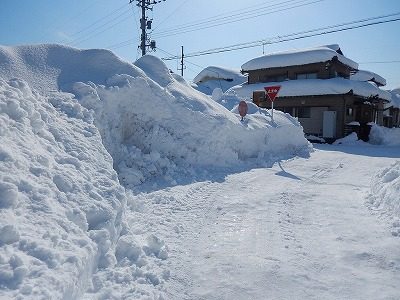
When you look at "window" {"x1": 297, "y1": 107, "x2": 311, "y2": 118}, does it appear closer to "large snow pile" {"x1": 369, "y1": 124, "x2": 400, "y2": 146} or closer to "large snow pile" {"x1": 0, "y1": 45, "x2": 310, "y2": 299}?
"large snow pile" {"x1": 369, "y1": 124, "x2": 400, "y2": 146}

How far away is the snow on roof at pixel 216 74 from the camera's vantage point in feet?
125

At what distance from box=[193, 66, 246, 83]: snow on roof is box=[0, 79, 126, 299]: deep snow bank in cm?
3409

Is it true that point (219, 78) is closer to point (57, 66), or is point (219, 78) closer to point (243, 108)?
point (243, 108)

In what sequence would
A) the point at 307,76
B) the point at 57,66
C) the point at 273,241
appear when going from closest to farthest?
the point at 273,241 → the point at 57,66 → the point at 307,76

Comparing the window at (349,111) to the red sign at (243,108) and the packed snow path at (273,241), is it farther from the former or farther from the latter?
the packed snow path at (273,241)

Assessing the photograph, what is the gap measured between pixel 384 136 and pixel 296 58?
7.48 meters

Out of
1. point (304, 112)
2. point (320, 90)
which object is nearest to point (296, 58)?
point (320, 90)

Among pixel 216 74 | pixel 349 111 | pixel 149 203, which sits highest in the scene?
pixel 216 74

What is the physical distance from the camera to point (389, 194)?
5555 mm

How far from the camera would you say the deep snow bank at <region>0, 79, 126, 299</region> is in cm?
247

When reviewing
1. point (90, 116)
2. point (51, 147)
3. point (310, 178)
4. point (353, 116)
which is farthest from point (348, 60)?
point (51, 147)

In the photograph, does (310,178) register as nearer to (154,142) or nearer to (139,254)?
(154,142)

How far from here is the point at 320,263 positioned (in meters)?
3.77

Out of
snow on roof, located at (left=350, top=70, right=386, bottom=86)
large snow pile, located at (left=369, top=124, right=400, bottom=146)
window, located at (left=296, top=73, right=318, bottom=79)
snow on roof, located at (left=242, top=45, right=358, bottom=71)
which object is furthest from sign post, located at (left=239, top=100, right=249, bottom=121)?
snow on roof, located at (left=350, top=70, right=386, bottom=86)
